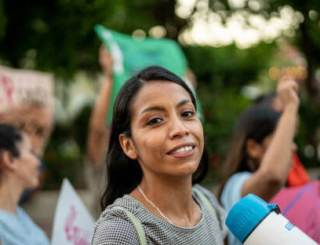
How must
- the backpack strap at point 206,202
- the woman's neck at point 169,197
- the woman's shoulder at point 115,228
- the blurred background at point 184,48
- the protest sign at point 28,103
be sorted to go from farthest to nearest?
the blurred background at point 184,48, the protest sign at point 28,103, the backpack strap at point 206,202, the woman's neck at point 169,197, the woman's shoulder at point 115,228

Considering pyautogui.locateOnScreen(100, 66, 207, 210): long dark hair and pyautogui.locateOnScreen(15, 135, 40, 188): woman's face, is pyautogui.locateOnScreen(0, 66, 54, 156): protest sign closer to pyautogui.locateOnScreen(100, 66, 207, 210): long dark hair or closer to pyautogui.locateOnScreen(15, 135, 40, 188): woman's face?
pyautogui.locateOnScreen(15, 135, 40, 188): woman's face

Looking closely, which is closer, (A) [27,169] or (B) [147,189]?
(B) [147,189]

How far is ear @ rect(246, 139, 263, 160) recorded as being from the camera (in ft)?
7.90

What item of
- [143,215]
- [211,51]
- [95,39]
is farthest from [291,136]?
[211,51]

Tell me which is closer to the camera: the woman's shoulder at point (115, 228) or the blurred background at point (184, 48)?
the woman's shoulder at point (115, 228)

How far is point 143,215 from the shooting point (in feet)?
4.62

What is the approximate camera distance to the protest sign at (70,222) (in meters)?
2.02

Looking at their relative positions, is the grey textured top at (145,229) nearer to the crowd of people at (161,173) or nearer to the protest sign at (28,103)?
the crowd of people at (161,173)

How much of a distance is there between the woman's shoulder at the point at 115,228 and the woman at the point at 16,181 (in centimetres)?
85

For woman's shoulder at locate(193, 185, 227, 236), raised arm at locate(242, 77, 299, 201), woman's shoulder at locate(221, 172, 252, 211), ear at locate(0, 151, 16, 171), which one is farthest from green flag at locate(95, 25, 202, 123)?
woman's shoulder at locate(193, 185, 227, 236)

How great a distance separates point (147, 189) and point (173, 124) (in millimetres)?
258

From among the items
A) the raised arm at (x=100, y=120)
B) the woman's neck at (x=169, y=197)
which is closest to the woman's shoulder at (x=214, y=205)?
the woman's neck at (x=169, y=197)

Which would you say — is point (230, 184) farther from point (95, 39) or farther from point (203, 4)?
point (203, 4)

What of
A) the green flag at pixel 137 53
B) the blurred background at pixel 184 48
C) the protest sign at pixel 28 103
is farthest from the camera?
the blurred background at pixel 184 48
